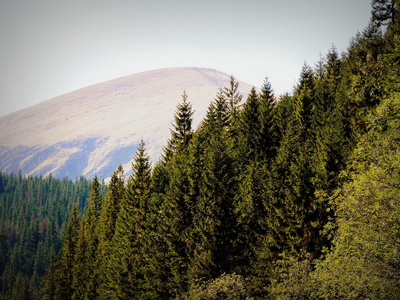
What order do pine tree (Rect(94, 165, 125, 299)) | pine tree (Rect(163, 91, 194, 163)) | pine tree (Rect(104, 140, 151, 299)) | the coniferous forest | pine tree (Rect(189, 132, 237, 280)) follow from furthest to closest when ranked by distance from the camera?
pine tree (Rect(163, 91, 194, 163))
pine tree (Rect(94, 165, 125, 299))
pine tree (Rect(104, 140, 151, 299))
pine tree (Rect(189, 132, 237, 280))
the coniferous forest

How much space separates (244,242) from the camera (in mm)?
27328

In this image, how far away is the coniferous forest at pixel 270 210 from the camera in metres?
11.0

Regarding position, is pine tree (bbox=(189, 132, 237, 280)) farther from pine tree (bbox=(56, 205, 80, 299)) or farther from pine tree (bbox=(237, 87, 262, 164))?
pine tree (bbox=(56, 205, 80, 299))

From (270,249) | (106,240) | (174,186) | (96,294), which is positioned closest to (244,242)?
(270,249)

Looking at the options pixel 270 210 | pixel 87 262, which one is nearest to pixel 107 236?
pixel 87 262

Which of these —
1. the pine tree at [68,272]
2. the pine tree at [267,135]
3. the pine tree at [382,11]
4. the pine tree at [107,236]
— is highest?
the pine tree at [382,11]

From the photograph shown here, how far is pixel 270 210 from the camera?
85.7 feet

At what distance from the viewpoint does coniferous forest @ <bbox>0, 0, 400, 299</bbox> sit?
1095 cm

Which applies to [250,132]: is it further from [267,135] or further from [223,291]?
[223,291]

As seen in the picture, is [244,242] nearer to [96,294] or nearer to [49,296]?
[96,294]

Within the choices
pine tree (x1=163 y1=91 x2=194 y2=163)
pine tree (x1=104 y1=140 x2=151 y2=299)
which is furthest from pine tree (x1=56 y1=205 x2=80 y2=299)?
pine tree (x1=163 y1=91 x2=194 y2=163)

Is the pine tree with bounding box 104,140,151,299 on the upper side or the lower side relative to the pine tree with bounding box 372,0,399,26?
lower

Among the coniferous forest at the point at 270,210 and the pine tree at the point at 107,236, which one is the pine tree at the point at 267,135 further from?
the pine tree at the point at 107,236

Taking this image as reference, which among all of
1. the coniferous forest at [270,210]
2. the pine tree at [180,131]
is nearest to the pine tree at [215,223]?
the coniferous forest at [270,210]
